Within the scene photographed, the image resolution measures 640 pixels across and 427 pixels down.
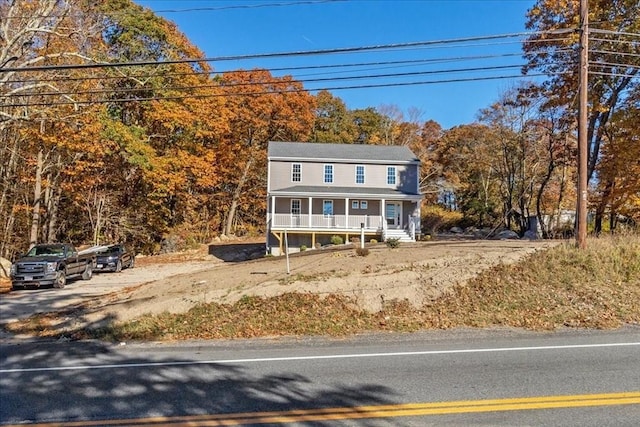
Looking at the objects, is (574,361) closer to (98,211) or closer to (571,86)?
(571,86)

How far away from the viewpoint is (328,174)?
31656 millimetres

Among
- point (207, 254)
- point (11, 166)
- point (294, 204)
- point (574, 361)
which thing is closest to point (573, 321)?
point (574, 361)

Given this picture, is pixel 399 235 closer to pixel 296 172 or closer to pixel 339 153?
pixel 339 153

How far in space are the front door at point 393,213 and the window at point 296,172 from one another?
648 cm

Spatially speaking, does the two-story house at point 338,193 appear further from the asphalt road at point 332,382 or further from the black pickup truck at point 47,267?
the asphalt road at point 332,382

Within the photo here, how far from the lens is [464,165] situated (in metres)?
48.7

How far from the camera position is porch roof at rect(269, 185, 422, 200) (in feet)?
95.3

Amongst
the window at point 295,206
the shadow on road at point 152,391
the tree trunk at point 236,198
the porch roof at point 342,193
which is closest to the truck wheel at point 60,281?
the shadow on road at point 152,391

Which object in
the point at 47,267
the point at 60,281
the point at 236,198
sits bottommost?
the point at 60,281

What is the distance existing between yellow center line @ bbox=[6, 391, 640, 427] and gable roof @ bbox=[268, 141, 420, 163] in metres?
26.9

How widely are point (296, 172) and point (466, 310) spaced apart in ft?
72.3

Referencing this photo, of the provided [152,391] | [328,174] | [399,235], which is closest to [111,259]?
[328,174]

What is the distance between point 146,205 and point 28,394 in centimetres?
3146

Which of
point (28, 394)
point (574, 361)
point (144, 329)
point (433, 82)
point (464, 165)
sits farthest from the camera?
point (464, 165)
